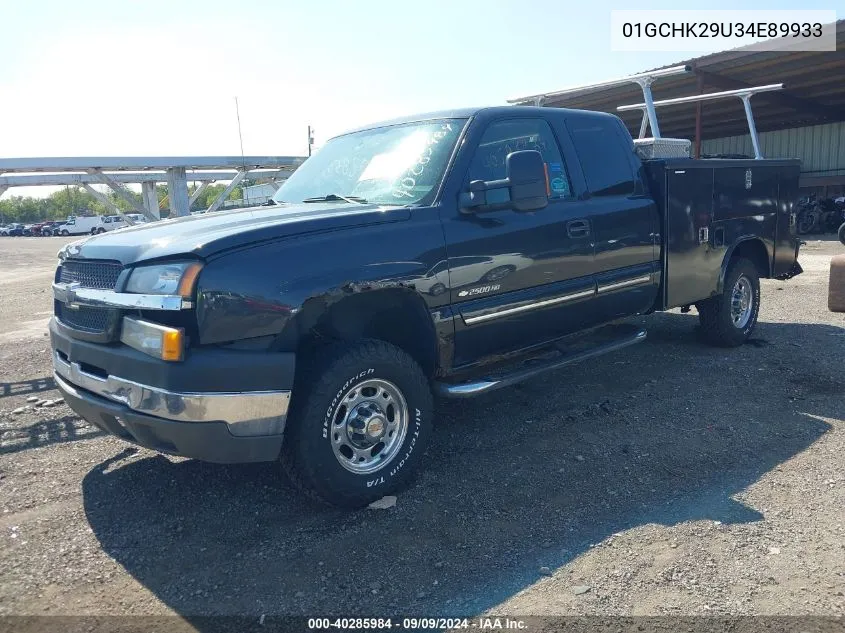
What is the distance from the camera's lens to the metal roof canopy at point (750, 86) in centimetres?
1731

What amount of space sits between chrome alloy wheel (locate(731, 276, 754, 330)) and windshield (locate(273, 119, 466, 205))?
3.79 meters

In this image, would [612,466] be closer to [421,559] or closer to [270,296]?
[421,559]

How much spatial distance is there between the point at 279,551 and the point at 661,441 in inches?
99.4

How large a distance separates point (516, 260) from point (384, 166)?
3.35 ft

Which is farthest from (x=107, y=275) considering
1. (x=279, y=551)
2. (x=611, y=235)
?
(x=611, y=235)

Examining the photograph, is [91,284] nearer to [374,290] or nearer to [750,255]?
[374,290]

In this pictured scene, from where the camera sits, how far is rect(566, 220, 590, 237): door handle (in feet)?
15.2

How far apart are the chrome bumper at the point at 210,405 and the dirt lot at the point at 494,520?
0.62m

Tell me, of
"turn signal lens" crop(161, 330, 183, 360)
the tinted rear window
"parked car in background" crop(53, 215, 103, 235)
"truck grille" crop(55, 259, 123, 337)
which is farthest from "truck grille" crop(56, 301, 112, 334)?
"parked car in background" crop(53, 215, 103, 235)

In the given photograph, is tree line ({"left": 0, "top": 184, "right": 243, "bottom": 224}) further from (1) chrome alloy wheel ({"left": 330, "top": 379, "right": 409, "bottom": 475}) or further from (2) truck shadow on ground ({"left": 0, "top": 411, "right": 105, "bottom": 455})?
(1) chrome alloy wheel ({"left": 330, "top": 379, "right": 409, "bottom": 475})

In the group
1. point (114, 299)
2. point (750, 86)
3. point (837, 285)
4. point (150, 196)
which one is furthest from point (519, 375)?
point (750, 86)

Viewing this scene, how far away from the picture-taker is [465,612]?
9.03 ft

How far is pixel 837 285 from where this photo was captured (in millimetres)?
7348

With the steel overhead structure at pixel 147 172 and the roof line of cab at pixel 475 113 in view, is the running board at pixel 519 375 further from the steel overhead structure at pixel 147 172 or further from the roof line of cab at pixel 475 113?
the steel overhead structure at pixel 147 172
